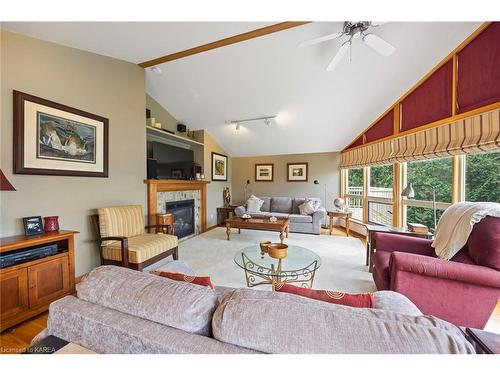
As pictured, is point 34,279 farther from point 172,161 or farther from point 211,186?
point 211,186

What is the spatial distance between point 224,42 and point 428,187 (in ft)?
12.0

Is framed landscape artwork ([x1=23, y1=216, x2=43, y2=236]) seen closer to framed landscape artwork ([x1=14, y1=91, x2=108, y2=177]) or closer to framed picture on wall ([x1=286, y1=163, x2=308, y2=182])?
framed landscape artwork ([x1=14, y1=91, x2=108, y2=177])

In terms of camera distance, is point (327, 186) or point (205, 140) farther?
point (327, 186)

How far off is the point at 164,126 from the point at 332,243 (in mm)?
4229

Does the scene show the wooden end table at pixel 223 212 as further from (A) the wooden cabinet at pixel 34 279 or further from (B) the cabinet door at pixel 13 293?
(B) the cabinet door at pixel 13 293

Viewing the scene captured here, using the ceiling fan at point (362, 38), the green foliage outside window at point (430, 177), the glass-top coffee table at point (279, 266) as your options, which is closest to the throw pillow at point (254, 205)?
the glass-top coffee table at point (279, 266)

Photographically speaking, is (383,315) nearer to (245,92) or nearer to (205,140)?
(245,92)

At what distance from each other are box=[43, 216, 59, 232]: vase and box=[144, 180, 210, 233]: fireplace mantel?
4.60ft

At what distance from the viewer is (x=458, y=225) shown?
185cm

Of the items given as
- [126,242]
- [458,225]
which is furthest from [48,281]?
[458,225]

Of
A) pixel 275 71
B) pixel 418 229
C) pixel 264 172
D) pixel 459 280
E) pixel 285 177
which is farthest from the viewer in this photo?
pixel 264 172

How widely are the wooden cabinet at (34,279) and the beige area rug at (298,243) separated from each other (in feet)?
4.58

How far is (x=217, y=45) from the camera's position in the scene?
261 cm
